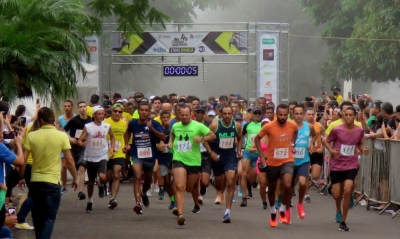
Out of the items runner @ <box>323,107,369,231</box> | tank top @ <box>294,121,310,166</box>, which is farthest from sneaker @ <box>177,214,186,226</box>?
tank top @ <box>294,121,310,166</box>

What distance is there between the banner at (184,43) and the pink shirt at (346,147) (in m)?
17.6

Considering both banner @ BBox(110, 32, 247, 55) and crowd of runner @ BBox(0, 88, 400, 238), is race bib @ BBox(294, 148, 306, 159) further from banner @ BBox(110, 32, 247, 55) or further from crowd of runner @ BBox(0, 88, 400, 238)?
banner @ BBox(110, 32, 247, 55)

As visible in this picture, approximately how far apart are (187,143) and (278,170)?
4.71ft

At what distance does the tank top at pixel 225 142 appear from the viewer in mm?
14680

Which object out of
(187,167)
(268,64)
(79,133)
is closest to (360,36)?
(268,64)

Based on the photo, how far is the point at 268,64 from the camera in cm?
3061

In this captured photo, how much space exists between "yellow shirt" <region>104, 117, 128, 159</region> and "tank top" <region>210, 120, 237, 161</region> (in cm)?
195

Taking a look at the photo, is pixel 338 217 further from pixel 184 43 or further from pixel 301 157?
pixel 184 43

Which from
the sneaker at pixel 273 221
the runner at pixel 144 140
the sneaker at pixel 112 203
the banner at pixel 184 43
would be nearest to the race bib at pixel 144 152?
the runner at pixel 144 140

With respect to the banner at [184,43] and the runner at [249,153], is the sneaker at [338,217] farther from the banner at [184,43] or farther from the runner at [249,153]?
the banner at [184,43]

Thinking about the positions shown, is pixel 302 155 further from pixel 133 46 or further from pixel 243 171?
→ pixel 133 46

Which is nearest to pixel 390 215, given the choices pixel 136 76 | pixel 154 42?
pixel 154 42

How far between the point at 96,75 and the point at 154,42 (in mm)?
3905

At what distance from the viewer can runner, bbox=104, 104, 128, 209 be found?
620 inches
